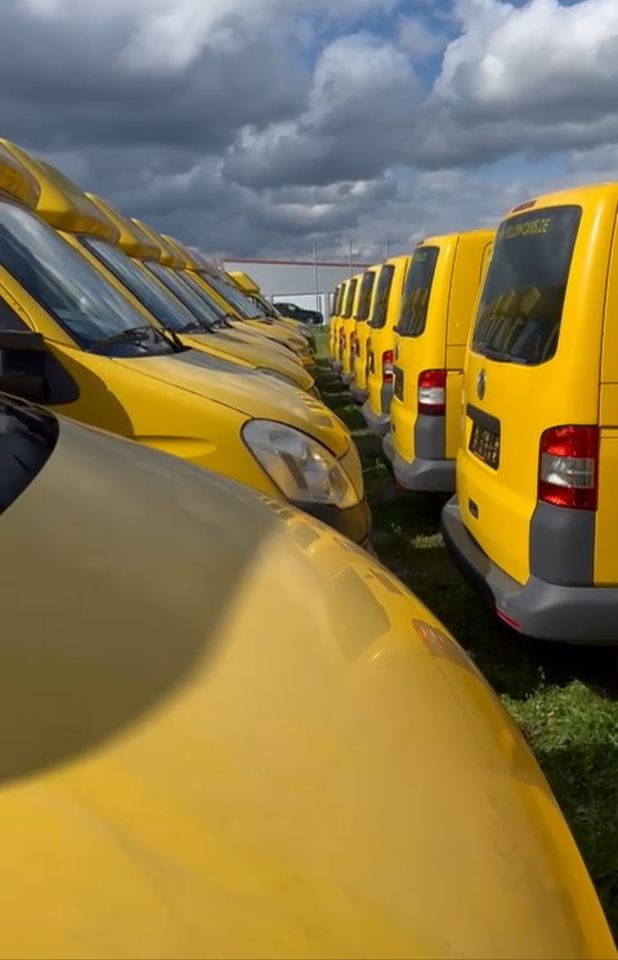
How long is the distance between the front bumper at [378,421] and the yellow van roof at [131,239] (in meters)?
2.94

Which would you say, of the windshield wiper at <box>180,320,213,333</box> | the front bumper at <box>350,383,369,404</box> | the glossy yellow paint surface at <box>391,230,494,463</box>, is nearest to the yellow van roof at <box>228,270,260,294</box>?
the front bumper at <box>350,383,369,404</box>

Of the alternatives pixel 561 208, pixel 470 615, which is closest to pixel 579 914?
pixel 561 208

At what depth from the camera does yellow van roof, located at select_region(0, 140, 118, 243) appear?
19.2 ft

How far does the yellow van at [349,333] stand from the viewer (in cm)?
1642

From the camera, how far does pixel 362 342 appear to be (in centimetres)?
1358

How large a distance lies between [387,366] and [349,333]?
322 inches

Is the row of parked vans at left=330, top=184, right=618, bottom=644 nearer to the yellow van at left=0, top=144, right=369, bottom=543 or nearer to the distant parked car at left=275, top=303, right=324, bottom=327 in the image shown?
the yellow van at left=0, top=144, right=369, bottom=543

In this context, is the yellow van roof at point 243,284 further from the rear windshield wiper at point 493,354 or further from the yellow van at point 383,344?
the rear windshield wiper at point 493,354

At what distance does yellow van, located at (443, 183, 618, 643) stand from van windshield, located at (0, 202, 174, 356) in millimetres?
1612

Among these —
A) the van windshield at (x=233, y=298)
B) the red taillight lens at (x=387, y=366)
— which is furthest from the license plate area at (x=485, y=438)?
the van windshield at (x=233, y=298)

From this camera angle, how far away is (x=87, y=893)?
1.07 metres

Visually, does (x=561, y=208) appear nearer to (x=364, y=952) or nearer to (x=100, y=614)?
(x=100, y=614)

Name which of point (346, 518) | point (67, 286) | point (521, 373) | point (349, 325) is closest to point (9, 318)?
point (67, 286)

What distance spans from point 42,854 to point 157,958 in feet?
0.58
